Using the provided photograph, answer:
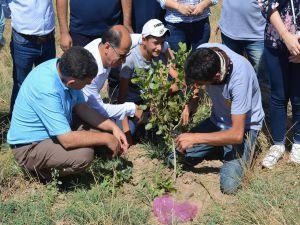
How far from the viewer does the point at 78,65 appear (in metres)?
3.46

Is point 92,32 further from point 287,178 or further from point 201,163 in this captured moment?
point 287,178

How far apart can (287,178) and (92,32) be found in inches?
85.5

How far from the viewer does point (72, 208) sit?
3.70 meters

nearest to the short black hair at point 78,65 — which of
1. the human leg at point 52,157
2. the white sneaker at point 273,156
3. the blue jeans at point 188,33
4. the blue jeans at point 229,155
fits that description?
the human leg at point 52,157

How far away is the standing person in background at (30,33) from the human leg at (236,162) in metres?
1.87

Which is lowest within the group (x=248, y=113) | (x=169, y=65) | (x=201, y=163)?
(x=201, y=163)

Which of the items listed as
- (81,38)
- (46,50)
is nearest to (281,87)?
(81,38)

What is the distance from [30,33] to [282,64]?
2139 mm

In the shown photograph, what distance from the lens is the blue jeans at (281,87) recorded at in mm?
3922

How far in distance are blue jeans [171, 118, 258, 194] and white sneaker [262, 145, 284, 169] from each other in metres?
0.17

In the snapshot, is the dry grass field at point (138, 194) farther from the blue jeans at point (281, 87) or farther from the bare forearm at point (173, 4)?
the bare forearm at point (173, 4)

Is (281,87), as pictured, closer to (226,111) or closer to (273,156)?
(226,111)

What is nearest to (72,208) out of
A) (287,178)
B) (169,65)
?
(169,65)

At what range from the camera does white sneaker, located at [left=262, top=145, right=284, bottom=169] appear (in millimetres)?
4184
